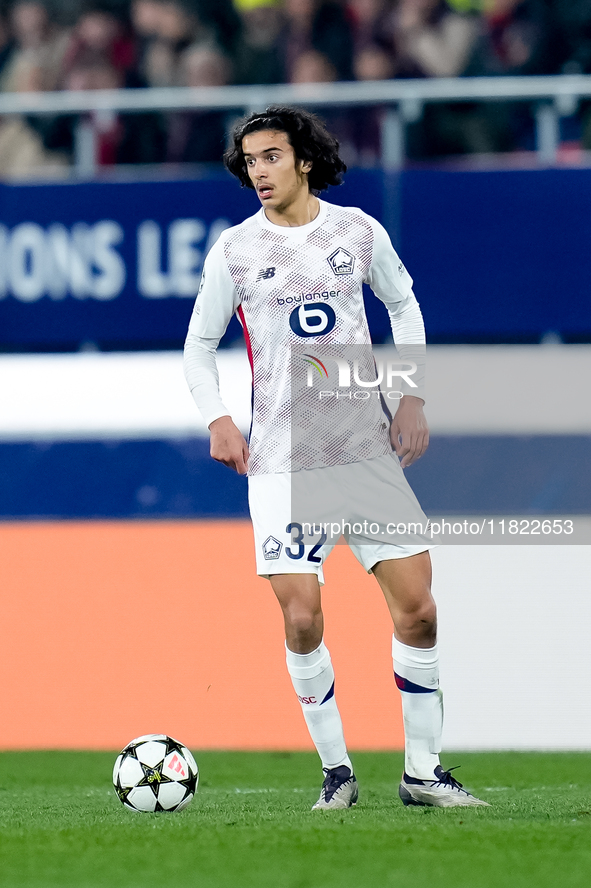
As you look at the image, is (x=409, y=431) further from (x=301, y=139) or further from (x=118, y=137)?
(x=118, y=137)

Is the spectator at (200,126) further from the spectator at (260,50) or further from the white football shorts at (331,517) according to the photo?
the white football shorts at (331,517)

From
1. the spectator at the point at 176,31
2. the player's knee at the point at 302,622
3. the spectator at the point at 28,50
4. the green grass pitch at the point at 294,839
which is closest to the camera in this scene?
the green grass pitch at the point at 294,839

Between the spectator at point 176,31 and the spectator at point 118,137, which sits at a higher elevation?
the spectator at point 176,31

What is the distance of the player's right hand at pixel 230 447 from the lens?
3932 millimetres

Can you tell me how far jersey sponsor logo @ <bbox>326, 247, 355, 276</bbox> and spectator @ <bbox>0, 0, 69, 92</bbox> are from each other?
17.8 feet

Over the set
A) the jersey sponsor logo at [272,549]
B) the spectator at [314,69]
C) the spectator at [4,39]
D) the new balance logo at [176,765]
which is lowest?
the new balance logo at [176,765]

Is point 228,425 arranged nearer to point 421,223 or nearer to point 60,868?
point 60,868

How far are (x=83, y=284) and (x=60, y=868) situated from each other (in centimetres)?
562

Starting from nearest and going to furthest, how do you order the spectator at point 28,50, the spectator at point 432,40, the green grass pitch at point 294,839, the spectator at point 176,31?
the green grass pitch at point 294,839 → the spectator at point 432,40 → the spectator at point 176,31 → the spectator at point 28,50

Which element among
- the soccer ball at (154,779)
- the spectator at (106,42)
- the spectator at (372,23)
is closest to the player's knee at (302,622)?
the soccer ball at (154,779)

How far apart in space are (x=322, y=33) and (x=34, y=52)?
2013 millimetres

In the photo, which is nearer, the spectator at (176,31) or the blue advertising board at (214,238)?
the blue advertising board at (214,238)

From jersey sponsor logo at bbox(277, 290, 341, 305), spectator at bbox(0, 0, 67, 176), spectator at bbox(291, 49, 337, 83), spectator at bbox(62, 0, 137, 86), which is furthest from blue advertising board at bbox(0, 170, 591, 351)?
jersey sponsor logo at bbox(277, 290, 341, 305)

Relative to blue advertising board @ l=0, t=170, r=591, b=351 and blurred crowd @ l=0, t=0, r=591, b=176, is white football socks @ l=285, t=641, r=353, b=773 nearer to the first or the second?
blue advertising board @ l=0, t=170, r=591, b=351
